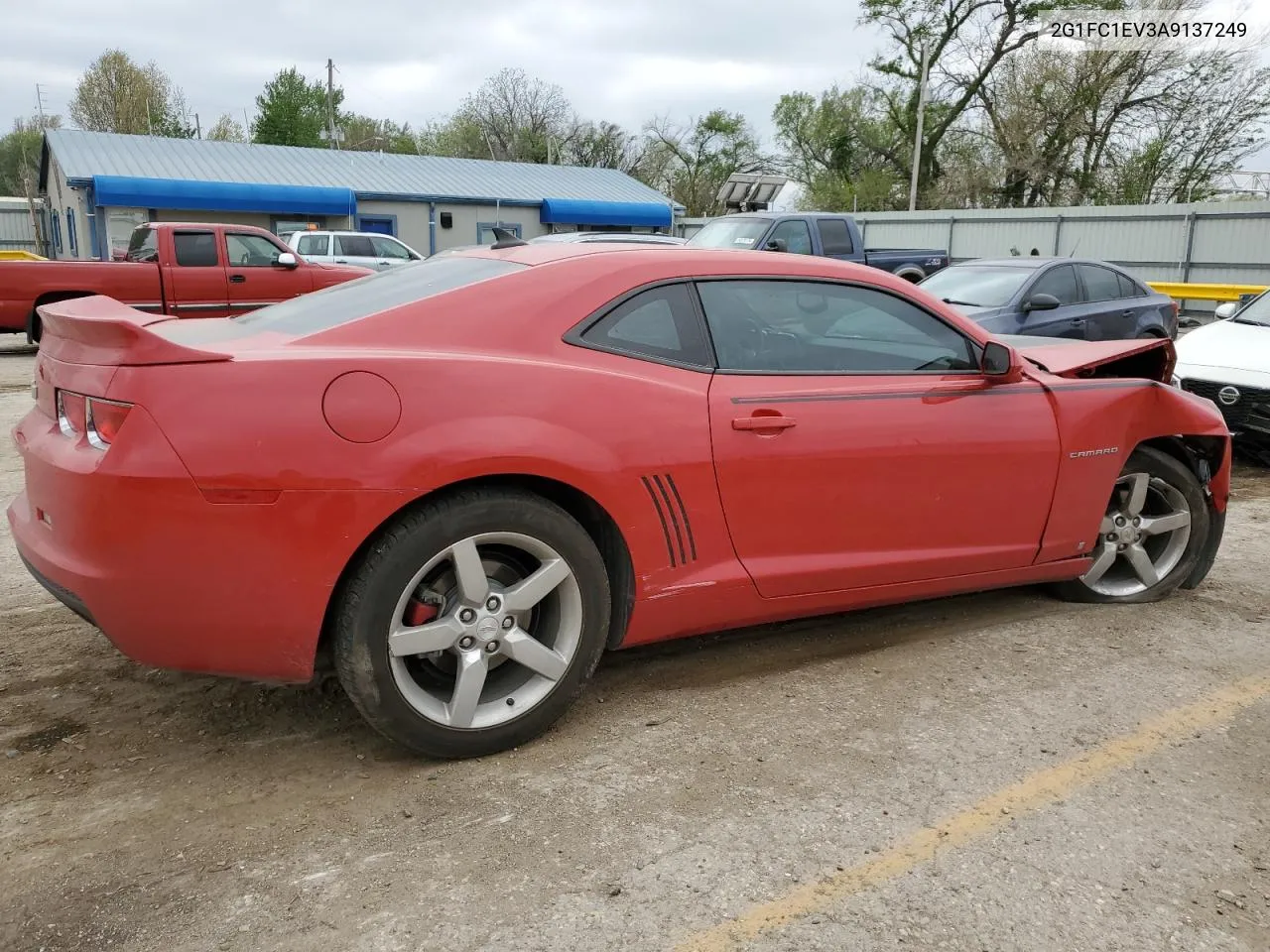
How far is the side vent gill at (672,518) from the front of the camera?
3.00m

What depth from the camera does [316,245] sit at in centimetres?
1888

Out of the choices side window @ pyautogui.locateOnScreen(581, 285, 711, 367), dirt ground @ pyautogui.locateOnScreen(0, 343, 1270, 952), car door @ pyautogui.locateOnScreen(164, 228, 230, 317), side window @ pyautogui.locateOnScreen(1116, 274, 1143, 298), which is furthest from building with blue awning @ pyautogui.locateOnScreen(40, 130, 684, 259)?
side window @ pyautogui.locateOnScreen(581, 285, 711, 367)

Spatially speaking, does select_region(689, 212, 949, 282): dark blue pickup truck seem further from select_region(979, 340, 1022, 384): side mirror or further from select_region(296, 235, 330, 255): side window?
select_region(979, 340, 1022, 384): side mirror

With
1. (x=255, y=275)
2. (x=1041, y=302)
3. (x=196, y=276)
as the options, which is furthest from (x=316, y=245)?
(x=1041, y=302)

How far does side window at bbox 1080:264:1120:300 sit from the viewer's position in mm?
10259

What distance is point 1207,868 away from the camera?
96.1 inches

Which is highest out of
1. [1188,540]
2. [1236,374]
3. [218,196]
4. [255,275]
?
[218,196]

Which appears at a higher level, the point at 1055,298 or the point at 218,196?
the point at 218,196

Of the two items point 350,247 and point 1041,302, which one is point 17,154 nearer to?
point 350,247

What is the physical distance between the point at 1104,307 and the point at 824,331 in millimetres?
7979

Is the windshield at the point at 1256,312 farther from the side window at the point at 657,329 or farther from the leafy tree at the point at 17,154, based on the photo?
the leafy tree at the point at 17,154

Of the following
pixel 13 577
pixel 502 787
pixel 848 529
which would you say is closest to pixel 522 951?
pixel 502 787

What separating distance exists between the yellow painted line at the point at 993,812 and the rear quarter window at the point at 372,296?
1.95m

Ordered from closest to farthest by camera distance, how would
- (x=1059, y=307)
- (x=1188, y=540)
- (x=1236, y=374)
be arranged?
(x=1188, y=540) → (x=1236, y=374) → (x=1059, y=307)
